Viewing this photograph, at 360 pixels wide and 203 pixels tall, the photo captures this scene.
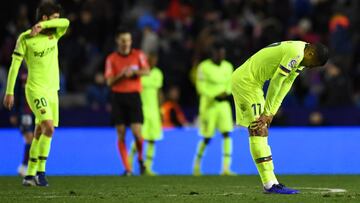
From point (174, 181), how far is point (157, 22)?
29.9 ft

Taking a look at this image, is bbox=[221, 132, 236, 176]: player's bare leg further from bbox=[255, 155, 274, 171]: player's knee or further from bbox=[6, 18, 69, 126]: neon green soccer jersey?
bbox=[255, 155, 274, 171]: player's knee

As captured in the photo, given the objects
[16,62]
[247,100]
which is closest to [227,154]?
[16,62]

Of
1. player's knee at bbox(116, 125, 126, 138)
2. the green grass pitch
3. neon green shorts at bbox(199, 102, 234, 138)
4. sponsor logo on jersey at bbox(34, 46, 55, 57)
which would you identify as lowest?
the green grass pitch

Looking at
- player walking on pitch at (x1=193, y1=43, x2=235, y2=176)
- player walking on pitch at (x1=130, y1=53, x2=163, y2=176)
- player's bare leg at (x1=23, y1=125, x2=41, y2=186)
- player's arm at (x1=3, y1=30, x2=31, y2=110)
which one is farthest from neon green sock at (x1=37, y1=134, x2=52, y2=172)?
player walking on pitch at (x1=193, y1=43, x2=235, y2=176)

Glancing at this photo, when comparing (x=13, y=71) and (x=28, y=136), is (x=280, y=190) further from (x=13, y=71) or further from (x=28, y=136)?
(x=28, y=136)

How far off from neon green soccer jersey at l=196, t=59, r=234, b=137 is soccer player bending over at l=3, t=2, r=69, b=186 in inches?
225

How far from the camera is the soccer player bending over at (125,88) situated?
17609 millimetres

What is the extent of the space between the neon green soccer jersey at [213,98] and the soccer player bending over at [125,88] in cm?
197

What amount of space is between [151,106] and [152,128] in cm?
58

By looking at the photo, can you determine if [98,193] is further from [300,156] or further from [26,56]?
[300,156]

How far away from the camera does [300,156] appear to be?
19.8 meters

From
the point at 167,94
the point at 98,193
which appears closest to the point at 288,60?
the point at 98,193

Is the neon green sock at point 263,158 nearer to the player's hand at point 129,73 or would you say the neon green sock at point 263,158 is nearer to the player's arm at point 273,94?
the player's arm at point 273,94

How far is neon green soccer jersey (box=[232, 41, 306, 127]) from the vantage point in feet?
38.3
